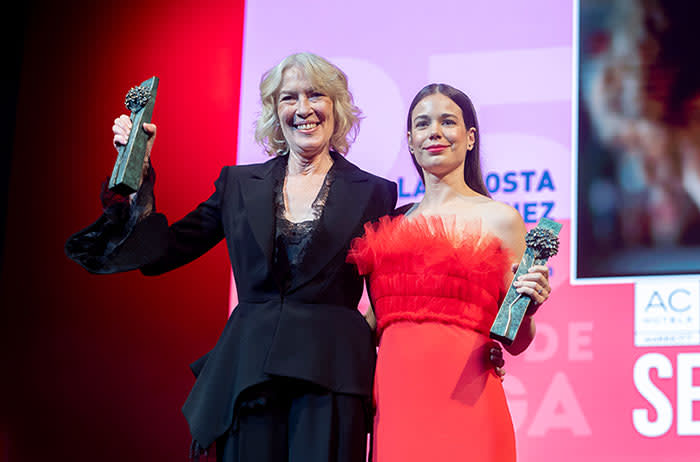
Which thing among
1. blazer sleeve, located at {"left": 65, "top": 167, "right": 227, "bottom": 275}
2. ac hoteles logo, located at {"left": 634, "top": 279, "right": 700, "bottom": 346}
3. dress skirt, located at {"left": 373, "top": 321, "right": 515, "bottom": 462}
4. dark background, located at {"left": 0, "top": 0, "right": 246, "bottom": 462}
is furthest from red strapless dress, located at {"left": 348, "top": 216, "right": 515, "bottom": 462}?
dark background, located at {"left": 0, "top": 0, "right": 246, "bottom": 462}

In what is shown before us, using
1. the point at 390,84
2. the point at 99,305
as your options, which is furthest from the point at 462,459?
the point at 99,305

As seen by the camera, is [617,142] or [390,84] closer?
[617,142]

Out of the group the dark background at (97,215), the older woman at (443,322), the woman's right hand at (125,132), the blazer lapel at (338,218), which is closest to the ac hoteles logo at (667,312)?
the older woman at (443,322)

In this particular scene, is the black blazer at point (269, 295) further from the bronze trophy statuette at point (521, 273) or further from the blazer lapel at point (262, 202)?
the bronze trophy statuette at point (521, 273)

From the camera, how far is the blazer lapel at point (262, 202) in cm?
213

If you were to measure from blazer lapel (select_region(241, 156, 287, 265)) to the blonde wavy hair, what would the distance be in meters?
0.07

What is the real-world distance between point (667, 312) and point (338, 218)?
3.84 ft

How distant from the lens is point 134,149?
207cm

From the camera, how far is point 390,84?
332 centimetres

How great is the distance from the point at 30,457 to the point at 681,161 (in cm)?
241

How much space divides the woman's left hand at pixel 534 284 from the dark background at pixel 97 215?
5.50 feet

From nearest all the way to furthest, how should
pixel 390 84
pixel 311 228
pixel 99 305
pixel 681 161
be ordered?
pixel 311 228 → pixel 681 161 → pixel 390 84 → pixel 99 305

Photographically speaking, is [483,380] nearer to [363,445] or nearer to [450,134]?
[363,445]

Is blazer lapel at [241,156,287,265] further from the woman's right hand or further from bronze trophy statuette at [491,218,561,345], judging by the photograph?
bronze trophy statuette at [491,218,561,345]
